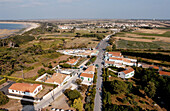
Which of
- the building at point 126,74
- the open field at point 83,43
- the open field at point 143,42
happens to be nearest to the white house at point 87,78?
the building at point 126,74

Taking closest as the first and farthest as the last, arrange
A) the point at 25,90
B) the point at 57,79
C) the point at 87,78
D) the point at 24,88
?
the point at 25,90
the point at 24,88
the point at 57,79
the point at 87,78

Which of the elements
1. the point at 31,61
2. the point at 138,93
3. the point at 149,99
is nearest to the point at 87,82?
the point at 138,93

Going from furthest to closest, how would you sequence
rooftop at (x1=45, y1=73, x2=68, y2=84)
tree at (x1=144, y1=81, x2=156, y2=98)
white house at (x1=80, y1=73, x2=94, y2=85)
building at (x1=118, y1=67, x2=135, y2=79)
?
1. building at (x1=118, y1=67, x2=135, y2=79)
2. white house at (x1=80, y1=73, x2=94, y2=85)
3. rooftop at (x1=45, y1=73, x2=68, y2=84)
4. tree at (x1=144, y1=81, x2=156, y2=98)

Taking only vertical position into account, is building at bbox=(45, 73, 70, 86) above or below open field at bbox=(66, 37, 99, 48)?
below

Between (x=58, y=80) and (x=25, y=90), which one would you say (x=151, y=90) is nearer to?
(x=58, y=80)

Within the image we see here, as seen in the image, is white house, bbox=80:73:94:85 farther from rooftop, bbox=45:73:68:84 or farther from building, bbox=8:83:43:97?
building, bbox=8:83:43:97

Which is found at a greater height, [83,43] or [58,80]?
[83,43]

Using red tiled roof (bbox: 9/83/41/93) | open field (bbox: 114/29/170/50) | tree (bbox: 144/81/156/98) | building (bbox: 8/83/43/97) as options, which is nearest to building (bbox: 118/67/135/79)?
tree (bbox: 144/81/156/98)

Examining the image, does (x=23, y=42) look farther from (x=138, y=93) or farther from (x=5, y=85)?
(x=138, y=93)

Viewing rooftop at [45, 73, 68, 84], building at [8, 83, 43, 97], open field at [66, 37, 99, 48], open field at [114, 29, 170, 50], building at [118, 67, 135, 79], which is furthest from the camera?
open field at [66, 37, 99, 48]

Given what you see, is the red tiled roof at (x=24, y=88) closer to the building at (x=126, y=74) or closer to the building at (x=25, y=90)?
the building at (x=25, y=90)

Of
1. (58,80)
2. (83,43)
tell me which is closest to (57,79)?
(58,80)
